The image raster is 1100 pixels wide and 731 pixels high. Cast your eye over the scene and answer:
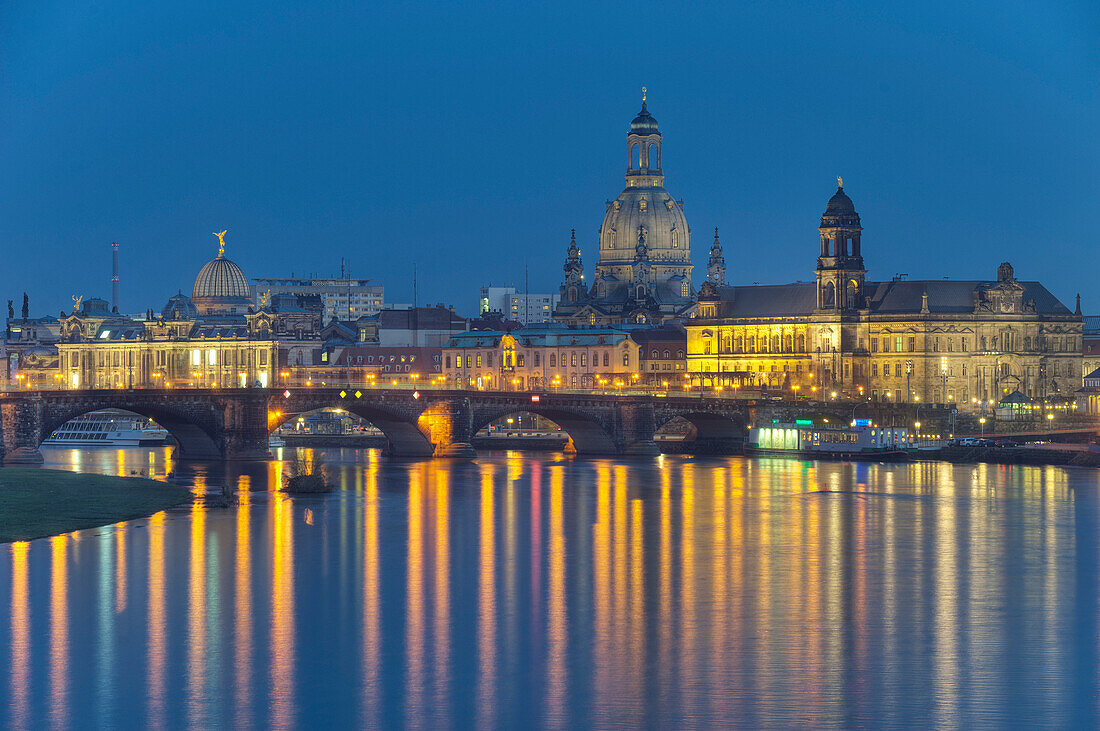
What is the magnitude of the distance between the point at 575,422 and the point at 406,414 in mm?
16397

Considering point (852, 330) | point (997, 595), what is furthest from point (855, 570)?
point (852, 330)

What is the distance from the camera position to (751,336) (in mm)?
194250

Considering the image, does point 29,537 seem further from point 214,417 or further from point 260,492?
point 214,417

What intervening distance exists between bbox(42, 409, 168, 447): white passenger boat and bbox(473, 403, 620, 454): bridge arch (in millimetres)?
38696

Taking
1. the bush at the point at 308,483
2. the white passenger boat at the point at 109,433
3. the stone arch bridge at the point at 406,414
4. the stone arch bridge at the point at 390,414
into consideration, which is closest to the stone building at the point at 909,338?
the stone arch bridge at the point at 406,414

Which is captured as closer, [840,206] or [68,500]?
[68,500]

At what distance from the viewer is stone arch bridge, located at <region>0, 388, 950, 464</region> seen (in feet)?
386

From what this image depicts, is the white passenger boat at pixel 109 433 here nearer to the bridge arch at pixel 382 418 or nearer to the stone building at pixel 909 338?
the bridge arch at pixel 382 418

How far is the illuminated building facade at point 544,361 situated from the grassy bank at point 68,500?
96.6 metres

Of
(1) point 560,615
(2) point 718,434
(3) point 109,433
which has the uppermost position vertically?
(3) point 109,433

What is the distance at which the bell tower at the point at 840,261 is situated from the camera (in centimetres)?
18312

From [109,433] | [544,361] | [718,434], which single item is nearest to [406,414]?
[718,434]

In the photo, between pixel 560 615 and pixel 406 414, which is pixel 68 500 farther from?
pixel 406 414

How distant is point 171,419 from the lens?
12638 centimetres
